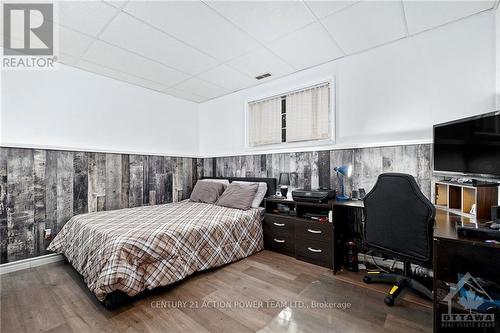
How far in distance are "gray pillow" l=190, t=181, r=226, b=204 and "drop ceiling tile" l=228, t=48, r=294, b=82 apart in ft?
6.08

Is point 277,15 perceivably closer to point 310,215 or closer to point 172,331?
point 310,215

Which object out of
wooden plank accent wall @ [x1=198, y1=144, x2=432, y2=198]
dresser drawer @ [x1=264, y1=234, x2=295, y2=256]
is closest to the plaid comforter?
dresser drawer @ [x1=264, y1=234, x2=295, y2=256]

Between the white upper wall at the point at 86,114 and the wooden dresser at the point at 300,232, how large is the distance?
227 centimetres

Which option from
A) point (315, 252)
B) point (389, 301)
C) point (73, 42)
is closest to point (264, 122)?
point (315, 252)

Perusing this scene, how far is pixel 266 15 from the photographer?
2084 millimetres

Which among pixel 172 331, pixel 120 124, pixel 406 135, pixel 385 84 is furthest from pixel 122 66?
pixel 406 135

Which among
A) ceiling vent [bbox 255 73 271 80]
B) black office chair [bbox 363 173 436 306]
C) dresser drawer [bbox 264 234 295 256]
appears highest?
ceiling vent [bbox 255 73 271 80]

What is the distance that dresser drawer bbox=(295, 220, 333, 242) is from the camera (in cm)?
243

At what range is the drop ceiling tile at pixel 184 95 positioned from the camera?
392cm

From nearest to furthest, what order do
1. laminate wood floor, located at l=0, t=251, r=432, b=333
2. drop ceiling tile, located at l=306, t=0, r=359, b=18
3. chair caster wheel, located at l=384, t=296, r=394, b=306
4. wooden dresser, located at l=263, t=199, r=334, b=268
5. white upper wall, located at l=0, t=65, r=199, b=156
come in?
laminate wood floor, located at l=0, t=251, r=432, b=333
chair caster wheel, located at l=384, t=296, r=394, b=306
drop ceiling tile, located at l=306, t=0, r=359, b=18
wooden dresser, located at l=263, t=199, r=334, b=268
white upper wall, located at l=0, t=65, r=199, b=156

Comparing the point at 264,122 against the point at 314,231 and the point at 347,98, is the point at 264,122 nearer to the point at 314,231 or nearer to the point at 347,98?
the point at 347,98

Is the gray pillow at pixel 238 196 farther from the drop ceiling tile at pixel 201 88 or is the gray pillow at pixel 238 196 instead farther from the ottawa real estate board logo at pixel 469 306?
the ottawa real estate board logo at pixel 469 306

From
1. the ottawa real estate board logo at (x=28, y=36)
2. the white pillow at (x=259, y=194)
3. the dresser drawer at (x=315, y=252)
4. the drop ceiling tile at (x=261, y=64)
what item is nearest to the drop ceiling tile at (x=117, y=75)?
the ottawa real estate board logo at (x=28, y=36)

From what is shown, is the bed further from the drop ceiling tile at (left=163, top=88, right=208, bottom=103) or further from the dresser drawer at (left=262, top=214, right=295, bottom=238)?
the drop ceiling tile at (left=163, top=88, right=208, bottom=103)
